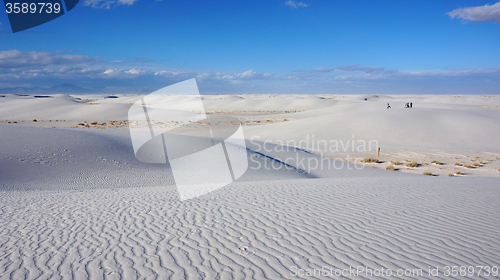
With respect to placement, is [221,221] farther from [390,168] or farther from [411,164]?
[411,164]

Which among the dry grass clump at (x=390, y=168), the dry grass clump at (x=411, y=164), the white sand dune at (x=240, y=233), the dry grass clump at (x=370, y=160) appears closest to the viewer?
the white sand dune at (x=240, y=233)

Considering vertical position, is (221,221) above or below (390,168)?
above

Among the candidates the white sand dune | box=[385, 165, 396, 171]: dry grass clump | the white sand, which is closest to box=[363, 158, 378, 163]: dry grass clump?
box=[385, 165, 396, 171]: dry grass clump

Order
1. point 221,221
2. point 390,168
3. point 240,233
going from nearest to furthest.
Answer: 1. point 240,233
2. point 221,221
3. point 390,168

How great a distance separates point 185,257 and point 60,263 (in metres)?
1.67

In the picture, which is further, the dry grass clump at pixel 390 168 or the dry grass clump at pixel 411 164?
the dry grass clump at pixel 411 164

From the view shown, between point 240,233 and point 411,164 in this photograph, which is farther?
point 411,164

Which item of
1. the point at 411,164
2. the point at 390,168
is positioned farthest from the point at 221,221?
the point at 411,164

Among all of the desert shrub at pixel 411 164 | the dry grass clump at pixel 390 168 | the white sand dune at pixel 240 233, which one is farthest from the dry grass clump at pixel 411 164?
the white sand dune at pixel 240 233

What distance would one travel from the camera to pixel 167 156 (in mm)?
15484

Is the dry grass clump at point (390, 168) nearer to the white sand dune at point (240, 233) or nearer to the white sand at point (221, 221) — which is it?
the white sand at point (221, 221)

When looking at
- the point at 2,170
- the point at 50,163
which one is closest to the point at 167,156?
the point at 50,163

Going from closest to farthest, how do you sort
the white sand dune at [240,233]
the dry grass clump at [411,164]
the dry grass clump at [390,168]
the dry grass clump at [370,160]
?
1. the white sand dune at [240,233]
2. the dry grass clump at [390,168]
3. the dry grass clump at [411,164]
4. the dry grass clump at [370,160]

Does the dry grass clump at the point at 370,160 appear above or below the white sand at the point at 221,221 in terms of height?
below
